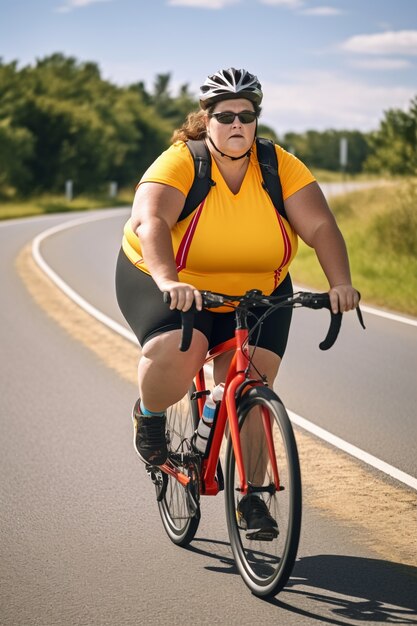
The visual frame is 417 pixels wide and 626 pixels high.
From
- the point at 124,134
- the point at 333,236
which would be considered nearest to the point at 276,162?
the point at 333,236

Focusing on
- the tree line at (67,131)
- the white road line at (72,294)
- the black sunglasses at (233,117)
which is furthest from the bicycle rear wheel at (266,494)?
the tree line at (67,131)

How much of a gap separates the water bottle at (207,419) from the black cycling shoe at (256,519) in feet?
1.42

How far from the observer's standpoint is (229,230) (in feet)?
14.6

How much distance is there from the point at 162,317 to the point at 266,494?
83 cm

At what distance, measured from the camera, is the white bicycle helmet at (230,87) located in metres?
4.46

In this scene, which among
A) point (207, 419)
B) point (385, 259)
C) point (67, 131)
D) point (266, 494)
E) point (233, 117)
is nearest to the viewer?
point (266, 494)

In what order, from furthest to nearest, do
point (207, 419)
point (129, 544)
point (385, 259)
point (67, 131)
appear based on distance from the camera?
point (67, 131)
point (385, 259)
point (129, 544)
point (207, 419)

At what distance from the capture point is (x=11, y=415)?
7.75m

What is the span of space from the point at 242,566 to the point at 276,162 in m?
1.67

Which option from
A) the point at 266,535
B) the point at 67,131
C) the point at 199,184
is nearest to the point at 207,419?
the point at 266,535

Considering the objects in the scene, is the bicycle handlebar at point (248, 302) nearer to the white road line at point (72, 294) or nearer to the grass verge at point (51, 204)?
the white road line at point (72, 294)

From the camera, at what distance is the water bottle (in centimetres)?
459

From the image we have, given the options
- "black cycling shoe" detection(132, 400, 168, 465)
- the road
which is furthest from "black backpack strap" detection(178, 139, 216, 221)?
the road

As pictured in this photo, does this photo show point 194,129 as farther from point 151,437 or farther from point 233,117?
point 151,437
